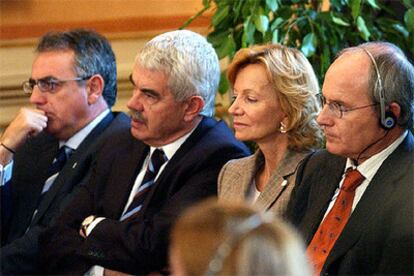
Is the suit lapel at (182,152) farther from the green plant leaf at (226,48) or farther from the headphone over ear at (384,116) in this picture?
the headphone over ear at (384,116)

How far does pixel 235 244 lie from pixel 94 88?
3124mm

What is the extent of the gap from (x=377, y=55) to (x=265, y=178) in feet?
2.34

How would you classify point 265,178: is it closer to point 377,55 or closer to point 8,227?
point 377,55

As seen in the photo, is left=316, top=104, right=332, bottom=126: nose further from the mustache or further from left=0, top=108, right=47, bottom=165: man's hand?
left=0, top=108, right=47, bottom=165: man's hand

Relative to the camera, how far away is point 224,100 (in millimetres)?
5062

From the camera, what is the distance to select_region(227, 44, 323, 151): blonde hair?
3625 mm

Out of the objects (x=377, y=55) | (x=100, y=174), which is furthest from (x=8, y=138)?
(x=377, y=55)

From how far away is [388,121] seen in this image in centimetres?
313

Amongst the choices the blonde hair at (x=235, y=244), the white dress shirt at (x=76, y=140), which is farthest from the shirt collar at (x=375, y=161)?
the white dress shirt at (x=76, y=140)

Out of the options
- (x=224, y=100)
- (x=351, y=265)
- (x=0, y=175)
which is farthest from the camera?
(x=224, y=100)

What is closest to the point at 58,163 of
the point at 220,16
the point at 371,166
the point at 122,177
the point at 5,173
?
the point at 5,173

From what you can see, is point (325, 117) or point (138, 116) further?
point (138, 116)

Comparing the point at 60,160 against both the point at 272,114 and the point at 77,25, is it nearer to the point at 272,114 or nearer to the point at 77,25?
the point at 77,25

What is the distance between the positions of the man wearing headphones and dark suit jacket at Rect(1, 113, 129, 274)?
136cm
